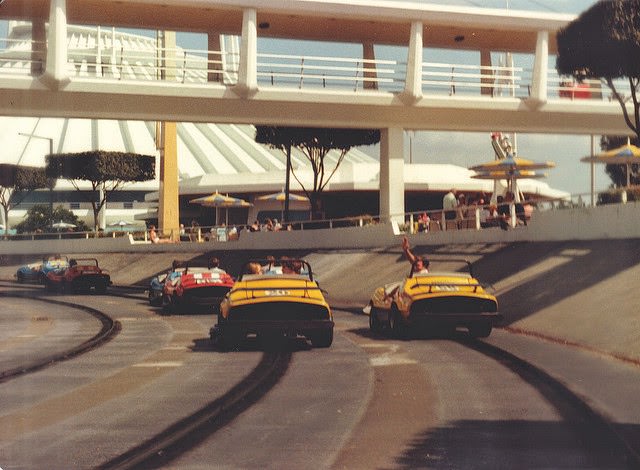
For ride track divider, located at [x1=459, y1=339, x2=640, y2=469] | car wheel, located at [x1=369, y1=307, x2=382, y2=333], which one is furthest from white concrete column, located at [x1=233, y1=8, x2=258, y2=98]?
ride track divider, located at [x1=459, y1=339, x2=640, y2=469]

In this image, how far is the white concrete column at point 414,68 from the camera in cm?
3866

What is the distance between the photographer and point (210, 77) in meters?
40.8

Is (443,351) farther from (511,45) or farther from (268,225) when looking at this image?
(268,225)

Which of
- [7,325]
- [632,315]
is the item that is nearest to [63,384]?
[632,315]

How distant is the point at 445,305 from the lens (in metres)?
19.5

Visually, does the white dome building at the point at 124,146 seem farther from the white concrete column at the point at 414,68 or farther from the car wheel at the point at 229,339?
the car wheel at the point at 229,339

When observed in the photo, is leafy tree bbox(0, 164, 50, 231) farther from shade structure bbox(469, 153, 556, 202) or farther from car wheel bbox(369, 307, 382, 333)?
car wheel bbox(369, 307, 382, 333)

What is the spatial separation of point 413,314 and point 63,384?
7.42 meters

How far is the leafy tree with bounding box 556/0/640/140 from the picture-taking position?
20906mm

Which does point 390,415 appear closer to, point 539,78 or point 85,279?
point 539,78

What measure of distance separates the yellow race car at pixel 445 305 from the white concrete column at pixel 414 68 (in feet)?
64.1

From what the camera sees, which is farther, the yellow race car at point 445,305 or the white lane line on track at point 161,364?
the yellow race car at point 445,305

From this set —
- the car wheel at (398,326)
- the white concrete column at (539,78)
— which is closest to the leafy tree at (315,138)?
the white concrete column at (539,78)

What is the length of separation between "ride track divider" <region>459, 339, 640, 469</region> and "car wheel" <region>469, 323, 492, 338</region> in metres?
1.34
